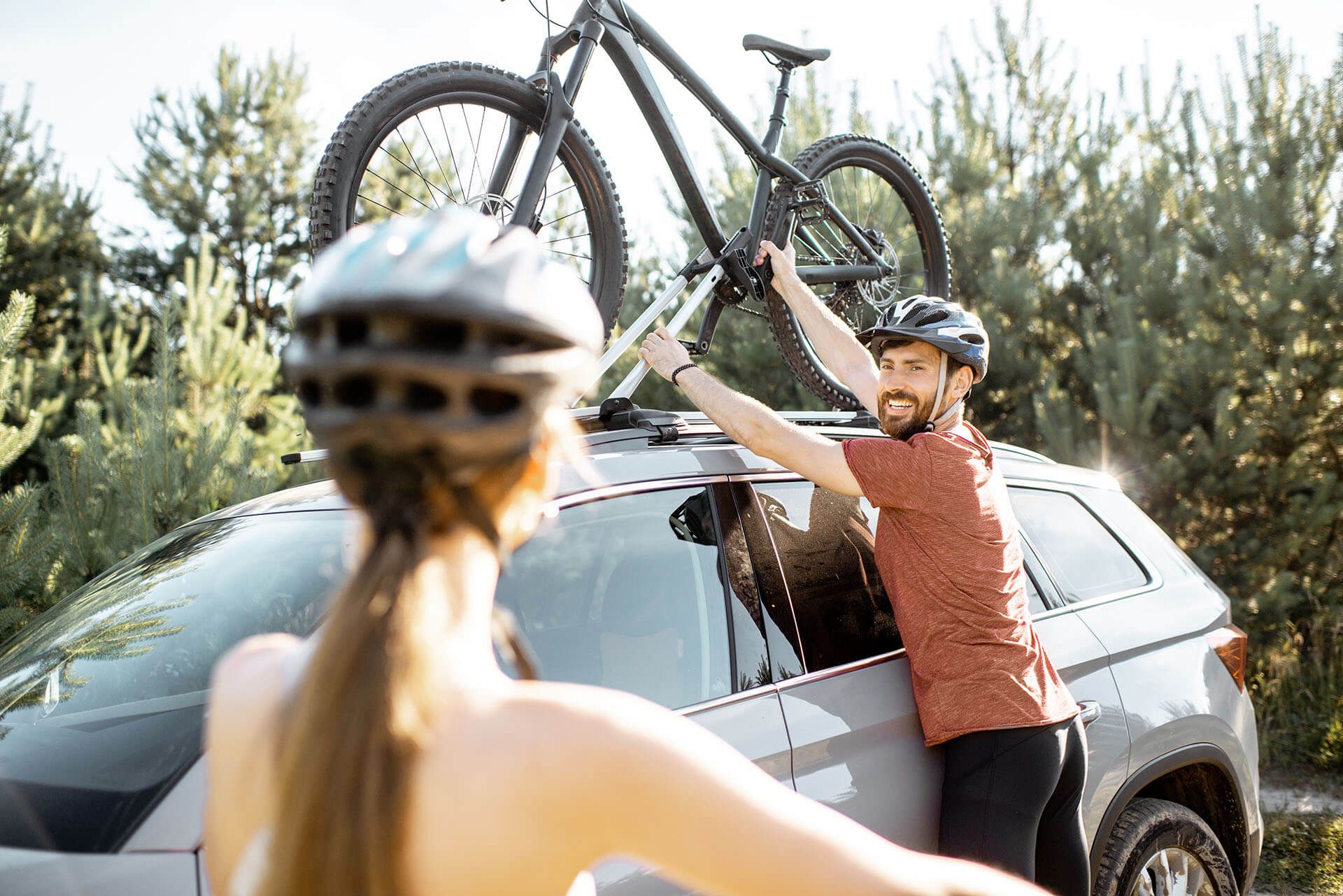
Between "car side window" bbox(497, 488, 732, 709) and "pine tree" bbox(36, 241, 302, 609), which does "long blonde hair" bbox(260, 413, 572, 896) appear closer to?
"car side window" bbox(497, 488, 732, 709)

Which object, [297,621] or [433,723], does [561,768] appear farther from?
[297,621]

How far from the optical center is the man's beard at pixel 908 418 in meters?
2.95

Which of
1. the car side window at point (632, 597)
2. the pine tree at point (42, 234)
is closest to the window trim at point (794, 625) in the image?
the car side window at point (632, 597)

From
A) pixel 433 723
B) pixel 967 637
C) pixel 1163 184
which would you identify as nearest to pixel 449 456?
pixel 433 723

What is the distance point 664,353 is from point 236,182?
12.9m

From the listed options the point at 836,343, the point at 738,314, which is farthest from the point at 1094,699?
the point at 738,314

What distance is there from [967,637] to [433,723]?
6.37 ft

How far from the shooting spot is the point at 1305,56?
8.04 meters

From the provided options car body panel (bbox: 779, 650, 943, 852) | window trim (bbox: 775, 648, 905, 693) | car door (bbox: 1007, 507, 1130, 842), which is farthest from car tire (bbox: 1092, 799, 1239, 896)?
window trim (bbox: 775, 648, 905, 693)

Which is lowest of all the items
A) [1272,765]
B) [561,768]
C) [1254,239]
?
[1272,765]

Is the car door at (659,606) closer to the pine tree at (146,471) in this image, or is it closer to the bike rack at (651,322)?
the bike rack at (651,322)

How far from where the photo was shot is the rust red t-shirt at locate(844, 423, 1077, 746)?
101 inches

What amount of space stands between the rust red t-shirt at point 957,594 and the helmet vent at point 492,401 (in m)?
1.76

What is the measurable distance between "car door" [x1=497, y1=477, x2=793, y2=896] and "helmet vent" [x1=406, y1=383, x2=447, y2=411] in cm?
127
